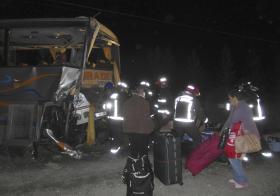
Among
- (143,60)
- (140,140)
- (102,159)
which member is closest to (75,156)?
(102,159)

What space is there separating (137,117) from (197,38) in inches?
1149

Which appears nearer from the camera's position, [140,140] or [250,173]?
[140,140]

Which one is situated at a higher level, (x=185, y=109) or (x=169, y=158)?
(x=185, y=109)

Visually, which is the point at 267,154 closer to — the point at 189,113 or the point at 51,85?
the point at 189,113

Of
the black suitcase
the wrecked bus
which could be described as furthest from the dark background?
the black suitcase

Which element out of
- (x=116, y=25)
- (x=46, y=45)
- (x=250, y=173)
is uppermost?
(x=116, y=25)

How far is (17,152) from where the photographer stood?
27.8ft

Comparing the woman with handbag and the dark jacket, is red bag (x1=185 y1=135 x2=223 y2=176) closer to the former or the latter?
the woman with handbag

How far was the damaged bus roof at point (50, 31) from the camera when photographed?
8.67 m

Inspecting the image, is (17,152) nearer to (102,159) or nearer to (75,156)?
(75,156)

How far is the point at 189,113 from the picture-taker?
769 centimetres

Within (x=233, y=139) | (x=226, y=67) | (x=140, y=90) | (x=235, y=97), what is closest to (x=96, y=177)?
(x=140, y=90)

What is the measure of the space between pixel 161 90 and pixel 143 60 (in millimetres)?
13158

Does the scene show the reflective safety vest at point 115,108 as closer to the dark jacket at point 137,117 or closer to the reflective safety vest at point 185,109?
the reflective safety vest at point 185,109
